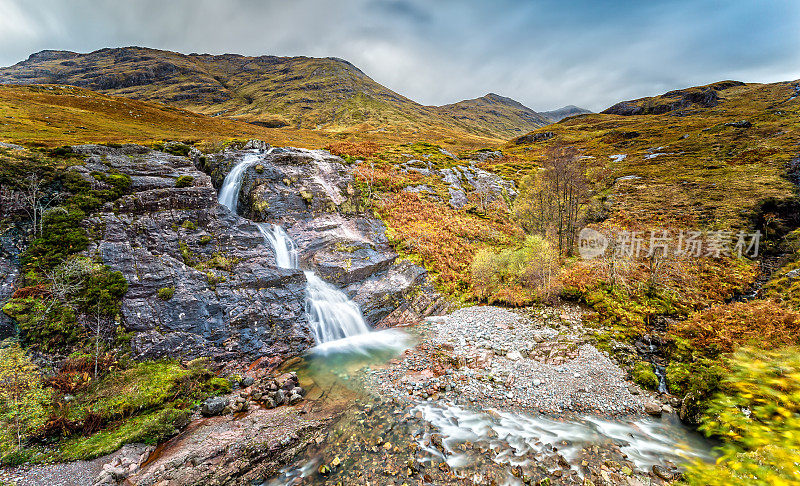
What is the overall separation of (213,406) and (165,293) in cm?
693

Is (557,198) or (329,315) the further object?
(557,198)

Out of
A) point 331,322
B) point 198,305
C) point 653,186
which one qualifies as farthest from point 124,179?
point 653,186

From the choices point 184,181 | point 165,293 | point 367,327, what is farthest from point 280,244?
point 367,327

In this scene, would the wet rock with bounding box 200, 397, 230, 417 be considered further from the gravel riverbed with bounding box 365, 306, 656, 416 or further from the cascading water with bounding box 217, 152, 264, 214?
the cascading water with bounding box 217, 152, 264, 214

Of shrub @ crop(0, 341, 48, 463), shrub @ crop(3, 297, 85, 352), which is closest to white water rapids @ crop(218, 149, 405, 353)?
shrub @ crop(3, 297, 85, 352)

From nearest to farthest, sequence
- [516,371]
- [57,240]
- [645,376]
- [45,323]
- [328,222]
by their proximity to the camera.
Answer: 1. [45,323]
2. [645,376]
3. [516,371]
4. [57,240]
5. [328,222]

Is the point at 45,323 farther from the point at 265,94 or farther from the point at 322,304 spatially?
the point at 265,94

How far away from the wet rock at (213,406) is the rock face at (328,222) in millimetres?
9408

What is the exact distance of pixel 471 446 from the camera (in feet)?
31.7

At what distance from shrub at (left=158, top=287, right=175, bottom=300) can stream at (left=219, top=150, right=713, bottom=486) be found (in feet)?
30.9

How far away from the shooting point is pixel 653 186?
3569cm

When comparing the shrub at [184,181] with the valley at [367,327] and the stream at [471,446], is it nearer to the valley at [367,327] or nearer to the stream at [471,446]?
the valley at [367,327]

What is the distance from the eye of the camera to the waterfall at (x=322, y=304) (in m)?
17.7

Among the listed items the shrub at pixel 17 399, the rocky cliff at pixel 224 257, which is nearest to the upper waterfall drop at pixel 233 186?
the rocky cliff at pixel 224 257
